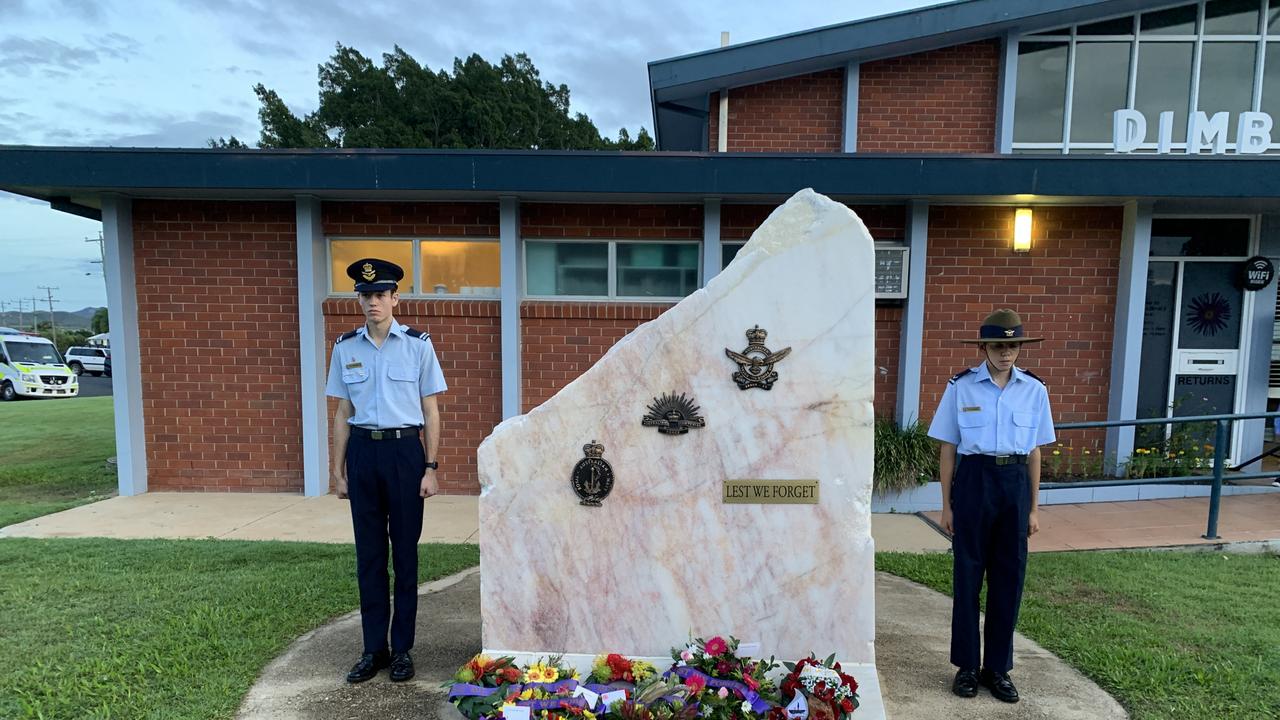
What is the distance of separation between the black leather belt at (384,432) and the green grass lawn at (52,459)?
4.63m

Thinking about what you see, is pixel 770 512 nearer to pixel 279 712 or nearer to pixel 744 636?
pixel 744 636

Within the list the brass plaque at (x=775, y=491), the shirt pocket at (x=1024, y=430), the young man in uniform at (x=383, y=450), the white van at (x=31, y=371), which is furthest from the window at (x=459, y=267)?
the white van at (x=31, y=371)

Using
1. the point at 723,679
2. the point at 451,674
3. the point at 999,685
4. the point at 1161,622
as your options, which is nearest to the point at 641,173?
the point at 451,674

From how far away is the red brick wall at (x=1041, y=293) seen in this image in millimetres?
6469

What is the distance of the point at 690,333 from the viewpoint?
278 cm

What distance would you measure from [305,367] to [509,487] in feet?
14.6

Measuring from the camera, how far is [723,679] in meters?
2.58

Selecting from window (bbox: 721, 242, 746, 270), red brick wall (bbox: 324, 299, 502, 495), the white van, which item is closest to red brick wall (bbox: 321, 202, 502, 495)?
red brick wall (bbox: 324, 299, 502, 495)

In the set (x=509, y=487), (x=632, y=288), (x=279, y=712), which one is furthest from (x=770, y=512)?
(x=632, y=288)

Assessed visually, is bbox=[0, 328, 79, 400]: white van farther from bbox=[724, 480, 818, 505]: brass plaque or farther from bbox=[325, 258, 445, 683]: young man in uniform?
bbox=[724, 480, 818, 505]: brass plaque

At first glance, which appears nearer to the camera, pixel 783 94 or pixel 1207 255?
pixel 1207 255

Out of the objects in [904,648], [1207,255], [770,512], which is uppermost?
[1207,255]

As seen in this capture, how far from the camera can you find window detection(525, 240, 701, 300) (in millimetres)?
6695

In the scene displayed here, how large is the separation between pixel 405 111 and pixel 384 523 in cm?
2213
